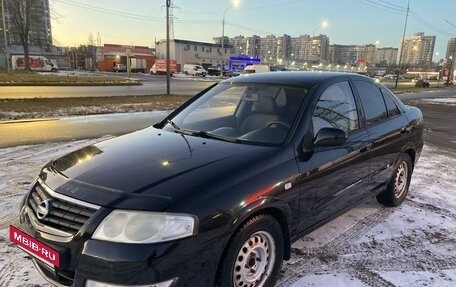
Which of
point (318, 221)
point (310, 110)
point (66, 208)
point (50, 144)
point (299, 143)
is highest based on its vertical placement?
point (310, 110)

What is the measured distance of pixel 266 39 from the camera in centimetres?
11369

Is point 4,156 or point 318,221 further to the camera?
point 4,156

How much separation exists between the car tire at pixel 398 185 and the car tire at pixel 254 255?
97.2 inches

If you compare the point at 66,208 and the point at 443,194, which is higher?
the point at 66,208

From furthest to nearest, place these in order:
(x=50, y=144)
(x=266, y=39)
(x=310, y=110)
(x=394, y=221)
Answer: (x=266, y=39), (x=50, y=144), (x=394, y=221), (x=310, y=110)

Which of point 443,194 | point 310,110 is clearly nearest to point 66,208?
point 310,110

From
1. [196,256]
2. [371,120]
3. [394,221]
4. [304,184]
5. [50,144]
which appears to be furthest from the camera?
[50,144]

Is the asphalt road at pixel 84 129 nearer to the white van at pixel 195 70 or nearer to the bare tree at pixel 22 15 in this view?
the bare tree at pixel 22 15

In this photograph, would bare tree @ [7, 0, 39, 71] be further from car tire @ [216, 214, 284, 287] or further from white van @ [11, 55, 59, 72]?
car tire @ [216, 214, 284, 287]

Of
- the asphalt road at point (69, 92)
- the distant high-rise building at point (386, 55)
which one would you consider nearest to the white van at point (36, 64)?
the asphalt road at point (69, 92)

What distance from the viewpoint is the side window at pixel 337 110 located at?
3.48 metres

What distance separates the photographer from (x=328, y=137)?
3139 millimetres

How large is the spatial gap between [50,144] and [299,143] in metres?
6.40

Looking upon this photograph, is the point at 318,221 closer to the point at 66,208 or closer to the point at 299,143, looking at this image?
the point at 299,143
